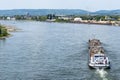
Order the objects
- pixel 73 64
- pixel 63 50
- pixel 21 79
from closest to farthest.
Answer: pixel 21 79
pixel 73 64
pixel 63 50

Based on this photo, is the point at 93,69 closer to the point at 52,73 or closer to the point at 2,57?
the point at 52,73

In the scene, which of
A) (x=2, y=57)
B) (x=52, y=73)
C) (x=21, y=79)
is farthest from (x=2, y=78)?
(x=2, y=57)

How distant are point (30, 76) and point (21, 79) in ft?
3.61

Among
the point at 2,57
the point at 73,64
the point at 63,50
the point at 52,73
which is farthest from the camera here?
the point at 63,50

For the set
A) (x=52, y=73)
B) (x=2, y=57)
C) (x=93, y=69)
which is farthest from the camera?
(x=2, y=57)

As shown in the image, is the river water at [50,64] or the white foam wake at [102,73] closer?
the white foam wake at [102,73]

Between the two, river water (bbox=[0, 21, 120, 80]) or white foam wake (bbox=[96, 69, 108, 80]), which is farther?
river water (bbox=[0, 21, 120, 80])

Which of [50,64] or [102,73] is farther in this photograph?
[50,64]

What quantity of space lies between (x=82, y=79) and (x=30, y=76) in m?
3.53

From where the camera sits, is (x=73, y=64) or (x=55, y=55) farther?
(x=55, y=55)

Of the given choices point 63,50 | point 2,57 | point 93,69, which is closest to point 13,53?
point 2,57

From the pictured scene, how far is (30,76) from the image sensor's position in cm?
2666

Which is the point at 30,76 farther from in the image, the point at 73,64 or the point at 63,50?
the point at 63,50

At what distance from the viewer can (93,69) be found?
29594 millimetres
